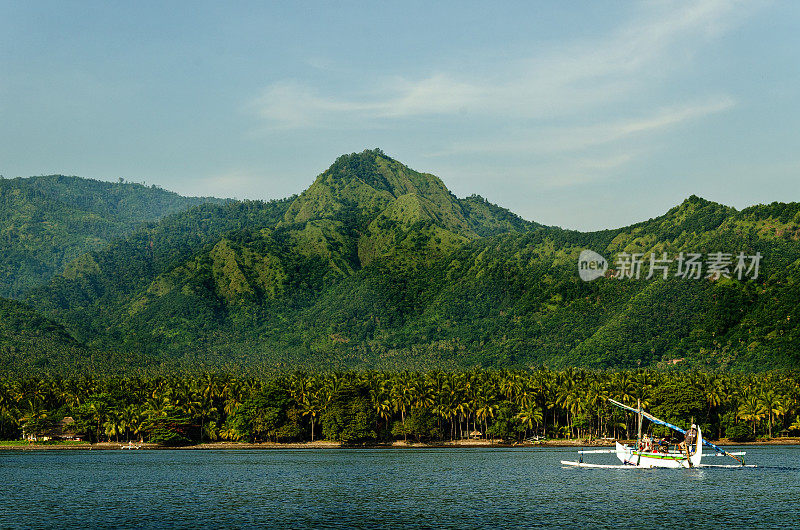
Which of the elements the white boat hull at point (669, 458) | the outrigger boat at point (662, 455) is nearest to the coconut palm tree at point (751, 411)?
the outrigger boat at point (662, 455)

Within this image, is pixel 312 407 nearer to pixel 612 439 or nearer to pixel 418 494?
pixel 612 439

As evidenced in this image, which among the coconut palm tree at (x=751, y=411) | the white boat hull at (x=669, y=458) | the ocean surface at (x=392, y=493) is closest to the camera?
the ocean surface at (x=392, y=493)

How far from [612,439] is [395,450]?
52.1 metres

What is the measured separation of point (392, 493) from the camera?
349 feet

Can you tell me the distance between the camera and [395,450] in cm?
18800

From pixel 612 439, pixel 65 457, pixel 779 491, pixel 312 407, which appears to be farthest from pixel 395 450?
pixel 779 491

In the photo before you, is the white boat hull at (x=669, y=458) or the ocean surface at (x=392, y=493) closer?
the ocean surface at (x=392, y=493)

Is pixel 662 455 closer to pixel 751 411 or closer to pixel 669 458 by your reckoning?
pixel 669 458

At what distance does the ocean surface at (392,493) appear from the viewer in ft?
278

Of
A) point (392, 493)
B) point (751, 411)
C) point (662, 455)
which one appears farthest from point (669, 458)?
point (751, 411)

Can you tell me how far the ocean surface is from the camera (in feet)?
278

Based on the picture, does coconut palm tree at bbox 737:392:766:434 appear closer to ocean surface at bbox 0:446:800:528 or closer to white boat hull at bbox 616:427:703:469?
ocean surface at bbox 0:446:800:528

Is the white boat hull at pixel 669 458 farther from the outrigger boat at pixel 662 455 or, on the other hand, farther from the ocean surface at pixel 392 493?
the ocean surface at pixel 392 493

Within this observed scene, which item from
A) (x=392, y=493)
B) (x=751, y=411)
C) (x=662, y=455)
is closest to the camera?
Result: (x=392, y=493)
